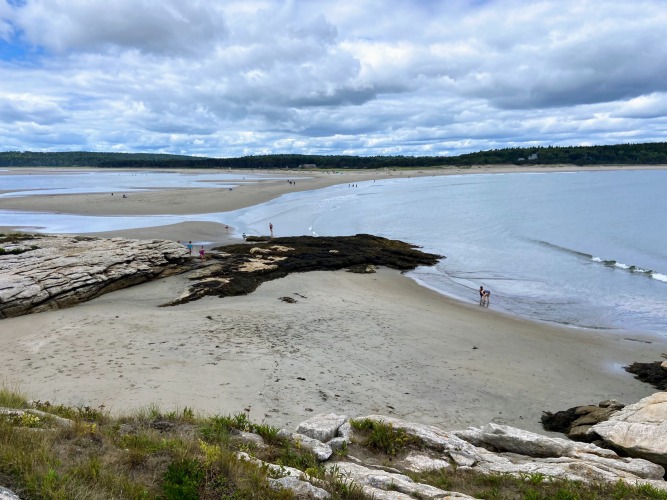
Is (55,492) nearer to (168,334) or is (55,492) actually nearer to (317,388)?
(317,388)

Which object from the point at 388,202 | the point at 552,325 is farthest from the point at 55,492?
the point at 388,202

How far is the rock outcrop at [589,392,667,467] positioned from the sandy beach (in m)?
2.10

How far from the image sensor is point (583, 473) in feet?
20.8

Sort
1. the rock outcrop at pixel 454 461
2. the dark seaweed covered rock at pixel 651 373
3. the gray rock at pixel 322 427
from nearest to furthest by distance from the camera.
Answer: the rock outcrop at pixel 454 461 → the gray rock at pixel 322 427 → the dark seaweed covered rock at pixel 651 373

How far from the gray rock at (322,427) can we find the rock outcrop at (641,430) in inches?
191

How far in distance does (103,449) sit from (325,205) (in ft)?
182

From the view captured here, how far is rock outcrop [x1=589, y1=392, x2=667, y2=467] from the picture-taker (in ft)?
23.7

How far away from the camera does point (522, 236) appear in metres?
39.4

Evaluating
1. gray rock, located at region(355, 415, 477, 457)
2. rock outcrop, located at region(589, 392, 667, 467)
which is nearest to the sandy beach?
rock outcrop, located at region(589, 392, 667, 467)

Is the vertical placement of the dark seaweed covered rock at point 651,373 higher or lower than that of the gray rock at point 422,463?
lower

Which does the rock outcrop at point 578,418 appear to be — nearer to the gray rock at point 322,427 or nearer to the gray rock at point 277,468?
the gray rock at point 322,427

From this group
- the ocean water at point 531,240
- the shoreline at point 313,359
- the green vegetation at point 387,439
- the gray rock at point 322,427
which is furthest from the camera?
the ocean water at point 531,240

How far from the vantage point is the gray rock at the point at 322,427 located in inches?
283

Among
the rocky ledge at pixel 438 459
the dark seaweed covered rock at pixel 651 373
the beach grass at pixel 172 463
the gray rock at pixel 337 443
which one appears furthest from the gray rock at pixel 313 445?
the dark seaweed covered rock at pixel 651 373
